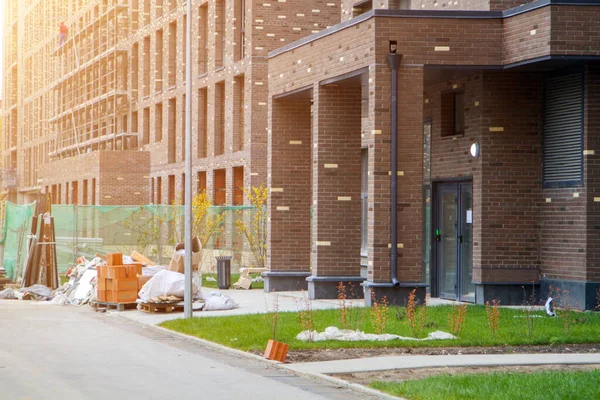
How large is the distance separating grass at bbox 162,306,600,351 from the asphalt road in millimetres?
616

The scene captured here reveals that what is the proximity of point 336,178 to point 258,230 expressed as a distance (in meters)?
11.3

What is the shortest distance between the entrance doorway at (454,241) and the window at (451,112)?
1232 millimetres

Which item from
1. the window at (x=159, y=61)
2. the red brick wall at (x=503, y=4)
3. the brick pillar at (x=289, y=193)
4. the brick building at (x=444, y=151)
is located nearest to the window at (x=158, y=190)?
the window at (x=159, y=61)

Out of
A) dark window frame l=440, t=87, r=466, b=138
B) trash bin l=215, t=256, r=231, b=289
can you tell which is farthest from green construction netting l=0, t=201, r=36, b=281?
dark window frame l=440, t=87, r=466, b=138

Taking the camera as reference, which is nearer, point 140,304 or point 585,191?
point 585,191

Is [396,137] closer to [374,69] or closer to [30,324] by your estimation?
[374,69]

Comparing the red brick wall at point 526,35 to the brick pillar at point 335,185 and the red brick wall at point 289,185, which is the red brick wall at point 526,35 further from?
the red brick wall at point 289,185

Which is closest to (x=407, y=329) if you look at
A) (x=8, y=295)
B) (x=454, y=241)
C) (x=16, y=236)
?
(x=454, y=241)

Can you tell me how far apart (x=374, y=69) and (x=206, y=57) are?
1015 inches

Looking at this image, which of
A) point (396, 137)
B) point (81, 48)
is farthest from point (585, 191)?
point (81, 48)

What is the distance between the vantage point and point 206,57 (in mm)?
46344

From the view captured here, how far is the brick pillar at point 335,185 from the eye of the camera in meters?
24.4

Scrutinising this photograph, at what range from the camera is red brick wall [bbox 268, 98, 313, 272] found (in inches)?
1072

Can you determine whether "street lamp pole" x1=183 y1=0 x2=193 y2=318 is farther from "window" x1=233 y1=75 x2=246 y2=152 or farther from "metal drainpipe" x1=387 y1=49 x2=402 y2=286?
"window" x1=233 y1=75 x2=246 y2=152
